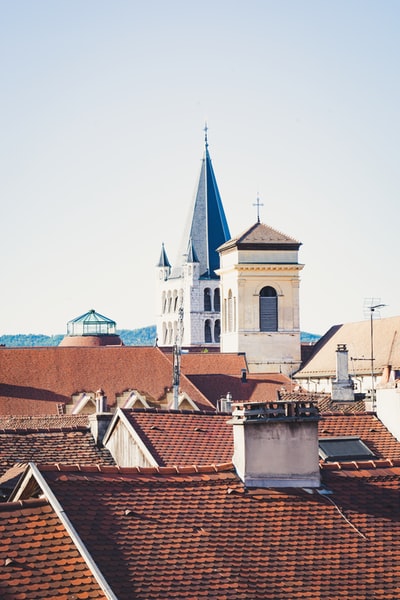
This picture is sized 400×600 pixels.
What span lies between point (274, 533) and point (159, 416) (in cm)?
1082

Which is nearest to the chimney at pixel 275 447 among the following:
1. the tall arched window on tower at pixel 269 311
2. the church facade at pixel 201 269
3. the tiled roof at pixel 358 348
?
the tiled roof at pixel 358 348

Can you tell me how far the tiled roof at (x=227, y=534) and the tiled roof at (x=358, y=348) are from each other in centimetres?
6091

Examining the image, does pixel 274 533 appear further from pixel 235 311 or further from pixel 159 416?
pixel 235 311

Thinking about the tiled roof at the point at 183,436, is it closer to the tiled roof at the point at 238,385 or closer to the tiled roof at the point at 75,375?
the tiled roof at the point at 75,375

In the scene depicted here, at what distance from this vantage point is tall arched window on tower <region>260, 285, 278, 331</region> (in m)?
92.3

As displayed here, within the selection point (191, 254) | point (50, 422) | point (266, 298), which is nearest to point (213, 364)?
point (266, 298)

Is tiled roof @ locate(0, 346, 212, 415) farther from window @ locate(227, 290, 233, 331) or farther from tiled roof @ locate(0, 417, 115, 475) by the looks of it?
tiled roof @ locate(0, 417, 115, 475)

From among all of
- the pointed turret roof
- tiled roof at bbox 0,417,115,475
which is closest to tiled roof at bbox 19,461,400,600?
tiled roof at bbox 0,417,115,475

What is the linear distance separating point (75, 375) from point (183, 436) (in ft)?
160

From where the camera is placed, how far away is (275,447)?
1936 cm

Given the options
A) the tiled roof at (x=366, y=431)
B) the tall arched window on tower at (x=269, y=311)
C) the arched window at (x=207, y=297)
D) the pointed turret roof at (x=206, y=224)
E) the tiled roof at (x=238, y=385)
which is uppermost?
the pointed turret roof at (x=206, y=224)

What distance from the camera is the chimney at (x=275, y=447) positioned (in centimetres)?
1908

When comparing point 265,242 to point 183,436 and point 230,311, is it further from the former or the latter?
point 183,436

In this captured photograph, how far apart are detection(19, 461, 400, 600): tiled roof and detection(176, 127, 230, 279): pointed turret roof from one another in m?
154
